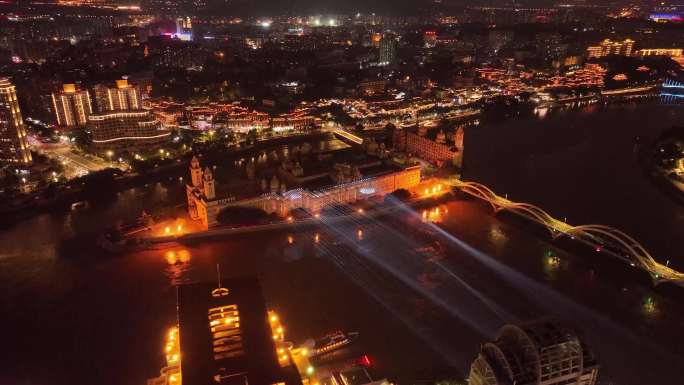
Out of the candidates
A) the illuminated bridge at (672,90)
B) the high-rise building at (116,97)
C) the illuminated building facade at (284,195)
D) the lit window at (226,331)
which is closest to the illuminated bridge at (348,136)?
the illuminated building facade at (284,195)

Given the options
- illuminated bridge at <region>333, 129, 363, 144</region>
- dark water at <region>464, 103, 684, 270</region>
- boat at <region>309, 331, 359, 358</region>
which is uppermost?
boat at <region>309, 331, 359, 358</region>

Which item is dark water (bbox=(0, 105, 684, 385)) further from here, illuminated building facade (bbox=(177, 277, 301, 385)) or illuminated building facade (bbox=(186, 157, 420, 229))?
illuminated building facade (bbox=(177, 277, 301, 385))

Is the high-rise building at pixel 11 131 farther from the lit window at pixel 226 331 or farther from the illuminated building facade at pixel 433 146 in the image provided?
the lit window at pixel 226 331

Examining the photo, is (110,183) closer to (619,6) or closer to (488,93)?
(488,93)

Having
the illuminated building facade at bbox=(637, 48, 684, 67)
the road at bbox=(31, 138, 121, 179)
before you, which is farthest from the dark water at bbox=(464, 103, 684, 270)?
the illuminated building facade at bbox=(637, 48, 684, 67)

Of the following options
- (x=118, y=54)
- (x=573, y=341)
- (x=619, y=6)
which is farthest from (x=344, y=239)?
(x=619, y=6)

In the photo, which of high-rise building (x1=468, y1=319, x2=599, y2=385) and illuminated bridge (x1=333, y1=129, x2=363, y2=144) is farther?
illuminated bridge (x1=333, y1=129, x2=363, y2=144)

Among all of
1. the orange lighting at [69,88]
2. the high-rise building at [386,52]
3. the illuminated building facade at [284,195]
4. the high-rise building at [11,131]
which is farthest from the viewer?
the high-rise building at [386,52]
